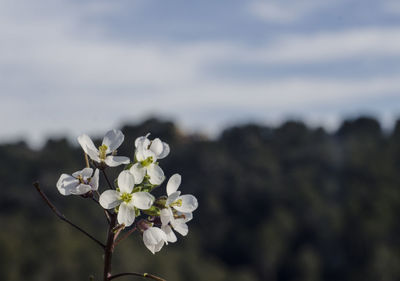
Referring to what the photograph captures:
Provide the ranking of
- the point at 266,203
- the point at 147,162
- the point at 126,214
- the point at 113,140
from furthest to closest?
the point at 266,203
the point at 113,140
the point at 147,162
the point at 126,214

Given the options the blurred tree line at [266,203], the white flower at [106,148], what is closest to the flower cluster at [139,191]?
the white flower at [106,148]

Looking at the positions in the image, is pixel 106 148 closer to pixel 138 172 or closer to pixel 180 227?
pixel 138 172

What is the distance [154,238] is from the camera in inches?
78.2

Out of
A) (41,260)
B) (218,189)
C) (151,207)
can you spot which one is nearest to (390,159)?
(218,189)

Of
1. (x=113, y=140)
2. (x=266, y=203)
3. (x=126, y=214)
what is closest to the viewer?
(x=126, y=214)

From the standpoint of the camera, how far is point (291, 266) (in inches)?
2530

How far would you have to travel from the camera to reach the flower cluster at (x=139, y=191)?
77.9 inches

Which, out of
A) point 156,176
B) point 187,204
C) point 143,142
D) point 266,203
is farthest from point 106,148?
point 266,203

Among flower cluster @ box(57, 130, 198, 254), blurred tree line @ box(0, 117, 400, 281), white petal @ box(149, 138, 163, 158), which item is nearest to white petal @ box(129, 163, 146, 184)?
flower cluster @ box(57, 130, 198, 254)

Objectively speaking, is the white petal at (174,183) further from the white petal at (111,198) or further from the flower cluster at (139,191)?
the white petal at (111,198)

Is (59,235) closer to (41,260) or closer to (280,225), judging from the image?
(41,260)

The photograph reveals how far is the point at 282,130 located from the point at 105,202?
69.8 m

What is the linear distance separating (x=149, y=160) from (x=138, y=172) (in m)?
0.06

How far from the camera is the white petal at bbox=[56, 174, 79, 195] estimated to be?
2.01m
